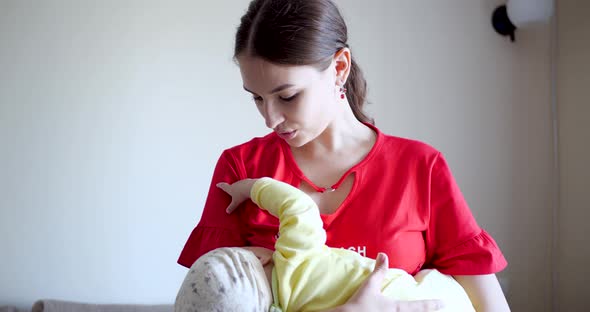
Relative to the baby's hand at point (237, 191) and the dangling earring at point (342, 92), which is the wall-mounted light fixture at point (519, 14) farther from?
the baby's hand at point (237, 191)

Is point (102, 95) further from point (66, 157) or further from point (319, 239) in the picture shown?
point (319, 239)

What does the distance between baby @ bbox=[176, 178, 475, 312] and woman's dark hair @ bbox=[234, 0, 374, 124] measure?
27cm

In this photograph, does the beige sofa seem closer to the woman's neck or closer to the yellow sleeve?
the woman's neck

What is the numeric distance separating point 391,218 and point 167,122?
157 cm

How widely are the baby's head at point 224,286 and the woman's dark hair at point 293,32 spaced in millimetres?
413

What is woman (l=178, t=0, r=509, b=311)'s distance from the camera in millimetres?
1276

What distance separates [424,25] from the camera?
9.05 ft

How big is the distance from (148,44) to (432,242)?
1725 millimetres

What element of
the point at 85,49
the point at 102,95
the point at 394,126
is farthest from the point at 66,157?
the point at 394,126

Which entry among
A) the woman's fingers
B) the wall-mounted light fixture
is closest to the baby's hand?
the woman's fingers

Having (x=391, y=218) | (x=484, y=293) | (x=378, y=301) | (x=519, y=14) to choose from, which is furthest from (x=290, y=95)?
(x=519, y=14)

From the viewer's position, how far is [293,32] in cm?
127

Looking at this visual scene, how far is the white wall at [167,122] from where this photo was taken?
103 inches

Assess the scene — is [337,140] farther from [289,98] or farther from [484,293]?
[484,293]
